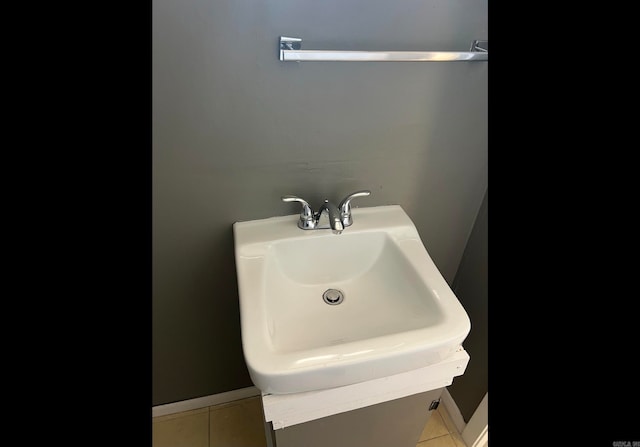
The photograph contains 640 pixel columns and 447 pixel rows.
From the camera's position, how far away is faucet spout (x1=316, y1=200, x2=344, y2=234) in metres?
0.82

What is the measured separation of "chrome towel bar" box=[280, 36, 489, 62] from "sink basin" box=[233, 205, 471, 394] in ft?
1.31

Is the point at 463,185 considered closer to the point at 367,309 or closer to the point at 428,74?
the point at 428,74

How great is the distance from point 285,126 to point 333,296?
0.44 m

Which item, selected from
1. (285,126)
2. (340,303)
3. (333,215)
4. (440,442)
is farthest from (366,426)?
(285,126)

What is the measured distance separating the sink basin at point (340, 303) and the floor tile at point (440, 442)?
0.75 m

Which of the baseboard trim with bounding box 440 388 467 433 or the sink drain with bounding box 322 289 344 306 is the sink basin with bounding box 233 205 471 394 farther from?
the baseboard trim with bounding box 440 388 467 433

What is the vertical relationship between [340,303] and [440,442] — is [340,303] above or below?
above

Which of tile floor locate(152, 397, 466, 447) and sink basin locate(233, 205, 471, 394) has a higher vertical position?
sink basin locate(233, 205, 471, 394)

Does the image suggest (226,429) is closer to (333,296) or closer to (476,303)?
(333,296)

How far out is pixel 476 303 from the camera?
1.16 m

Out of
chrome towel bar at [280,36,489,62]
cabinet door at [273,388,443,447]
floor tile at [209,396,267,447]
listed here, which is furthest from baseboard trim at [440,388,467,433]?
chrome towel bar at [280,36,489,62]
